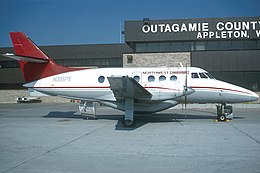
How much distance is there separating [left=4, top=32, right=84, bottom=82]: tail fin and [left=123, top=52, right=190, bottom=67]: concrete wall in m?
15.5

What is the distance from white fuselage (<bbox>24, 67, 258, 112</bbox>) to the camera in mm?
15617

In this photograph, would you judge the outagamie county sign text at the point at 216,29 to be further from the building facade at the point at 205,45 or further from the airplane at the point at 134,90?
the airplane at the point at 134,90

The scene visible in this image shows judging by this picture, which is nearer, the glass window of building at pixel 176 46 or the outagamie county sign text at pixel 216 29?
the outagamie county sign text at pixel 216 29

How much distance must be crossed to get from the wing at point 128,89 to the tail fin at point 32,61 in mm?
4738

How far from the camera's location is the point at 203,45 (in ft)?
107

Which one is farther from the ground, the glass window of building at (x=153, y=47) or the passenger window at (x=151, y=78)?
the glass window of building at (x=153, y=47)

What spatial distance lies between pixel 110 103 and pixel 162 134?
5153 mm

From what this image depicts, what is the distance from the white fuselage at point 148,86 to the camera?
15617 millimetres

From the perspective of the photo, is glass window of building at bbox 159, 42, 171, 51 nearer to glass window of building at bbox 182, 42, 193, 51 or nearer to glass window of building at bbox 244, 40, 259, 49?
glass window of building at bbox 182, 42, 193, 51

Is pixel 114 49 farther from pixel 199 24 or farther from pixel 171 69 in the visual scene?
pixel 171 69

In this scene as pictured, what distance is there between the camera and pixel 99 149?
343 inches

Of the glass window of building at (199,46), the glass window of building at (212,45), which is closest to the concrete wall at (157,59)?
the glass window of building at (199,46)

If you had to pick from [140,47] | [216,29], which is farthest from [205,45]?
[140,47]

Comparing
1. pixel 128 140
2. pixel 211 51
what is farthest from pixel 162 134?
pixel 211 51
